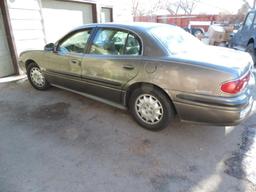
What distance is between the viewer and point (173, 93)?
2.61 metres

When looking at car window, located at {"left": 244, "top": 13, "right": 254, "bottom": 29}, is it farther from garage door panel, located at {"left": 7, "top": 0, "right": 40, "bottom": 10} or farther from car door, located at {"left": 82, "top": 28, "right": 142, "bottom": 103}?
garage door panel, located at {"left": 7, "top": 0, "right": 40, "bottom": 10}

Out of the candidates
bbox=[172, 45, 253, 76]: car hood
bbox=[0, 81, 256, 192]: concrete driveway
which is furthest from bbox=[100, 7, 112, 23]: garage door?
bbox=[172, 45, 253, 76]: car hood

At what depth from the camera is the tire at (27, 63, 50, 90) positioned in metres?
4.49

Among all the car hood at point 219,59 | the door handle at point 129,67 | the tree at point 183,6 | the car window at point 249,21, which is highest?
the tree at point 183,6

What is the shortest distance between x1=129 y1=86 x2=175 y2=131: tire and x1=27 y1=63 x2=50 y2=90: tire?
2314 millimetres

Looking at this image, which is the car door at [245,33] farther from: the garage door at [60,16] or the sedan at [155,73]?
the garage door at [60,16]

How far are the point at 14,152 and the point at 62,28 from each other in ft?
17.9

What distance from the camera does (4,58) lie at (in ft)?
18.8

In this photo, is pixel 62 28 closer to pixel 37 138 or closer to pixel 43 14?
pixel 43 14

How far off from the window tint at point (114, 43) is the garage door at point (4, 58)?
139 inches

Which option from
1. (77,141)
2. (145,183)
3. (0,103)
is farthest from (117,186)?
(0,103)

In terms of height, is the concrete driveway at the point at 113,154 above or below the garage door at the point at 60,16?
below

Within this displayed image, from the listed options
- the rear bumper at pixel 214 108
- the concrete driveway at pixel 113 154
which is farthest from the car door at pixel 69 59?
the rear bumper at pixel 214 108

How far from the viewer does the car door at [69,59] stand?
358cm
